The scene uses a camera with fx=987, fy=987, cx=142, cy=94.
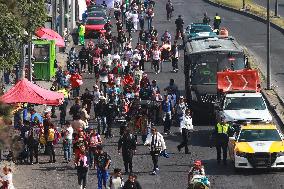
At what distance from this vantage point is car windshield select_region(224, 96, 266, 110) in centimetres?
3416

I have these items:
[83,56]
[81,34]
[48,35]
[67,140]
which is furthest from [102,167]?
[81,34]

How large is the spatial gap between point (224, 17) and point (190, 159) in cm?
5176

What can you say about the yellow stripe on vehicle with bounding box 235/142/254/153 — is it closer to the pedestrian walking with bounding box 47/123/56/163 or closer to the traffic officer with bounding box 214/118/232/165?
the traffic officer with bounding box 214/118/232/165

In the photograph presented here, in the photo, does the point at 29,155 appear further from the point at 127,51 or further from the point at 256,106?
the point at 127,51

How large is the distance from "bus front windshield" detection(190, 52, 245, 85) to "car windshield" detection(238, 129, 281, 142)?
9.75m

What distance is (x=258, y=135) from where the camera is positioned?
28.8 metres

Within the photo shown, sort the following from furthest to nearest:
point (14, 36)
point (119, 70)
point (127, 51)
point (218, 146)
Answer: point (127, 51) < point (119, 70) < point (218, 146) < point (14, 36)

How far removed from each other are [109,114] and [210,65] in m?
5.91

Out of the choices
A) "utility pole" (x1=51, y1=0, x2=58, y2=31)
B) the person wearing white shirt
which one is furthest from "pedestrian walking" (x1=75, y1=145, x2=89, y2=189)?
"utility pole" (x1=51, y1=0, x2=58, y2=31)

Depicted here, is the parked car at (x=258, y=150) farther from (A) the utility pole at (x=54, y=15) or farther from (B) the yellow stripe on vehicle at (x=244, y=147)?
(A) the utility pole at (x=54, y=15)

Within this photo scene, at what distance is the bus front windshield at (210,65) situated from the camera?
38719mm

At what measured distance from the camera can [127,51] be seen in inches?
1999

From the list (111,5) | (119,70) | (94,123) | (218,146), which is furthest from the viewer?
(111,5)

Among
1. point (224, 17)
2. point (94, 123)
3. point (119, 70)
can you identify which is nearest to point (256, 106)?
point (94, 123)
